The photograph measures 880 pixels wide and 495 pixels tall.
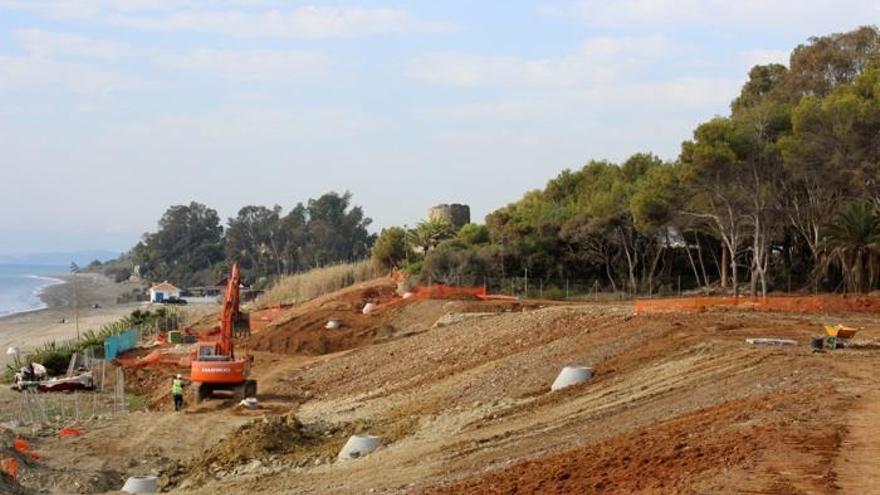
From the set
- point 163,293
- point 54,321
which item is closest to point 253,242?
point 163,293

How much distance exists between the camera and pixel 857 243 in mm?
46875

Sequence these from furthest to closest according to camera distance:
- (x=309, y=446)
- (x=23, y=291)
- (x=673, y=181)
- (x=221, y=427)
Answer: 1. (x=23, y=291)
2. (x=673, y=181)
3. (x=221, y=427)
4. (x=309, y=446)

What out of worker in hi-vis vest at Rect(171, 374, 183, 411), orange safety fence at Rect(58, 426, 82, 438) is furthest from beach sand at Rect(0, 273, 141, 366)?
orange safety fence at Rect(58, 426, 82, 438)

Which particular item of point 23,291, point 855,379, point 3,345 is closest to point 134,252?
point 23,291

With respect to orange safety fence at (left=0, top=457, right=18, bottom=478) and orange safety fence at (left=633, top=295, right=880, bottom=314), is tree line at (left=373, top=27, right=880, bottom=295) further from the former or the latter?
orange safety fence at (left=0, top=457, right=18, bottom=478)

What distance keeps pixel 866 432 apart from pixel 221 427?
1900cm

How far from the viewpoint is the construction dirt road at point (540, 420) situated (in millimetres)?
13828

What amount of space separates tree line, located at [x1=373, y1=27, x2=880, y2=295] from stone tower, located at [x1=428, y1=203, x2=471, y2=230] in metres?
6.89

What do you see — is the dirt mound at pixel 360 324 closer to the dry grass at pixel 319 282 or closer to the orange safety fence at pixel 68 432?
the orange safety fence at pixel 68 432

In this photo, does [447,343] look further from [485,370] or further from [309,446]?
[309,446]

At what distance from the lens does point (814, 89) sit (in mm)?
62344

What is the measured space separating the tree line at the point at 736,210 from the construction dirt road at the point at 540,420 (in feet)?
45.4

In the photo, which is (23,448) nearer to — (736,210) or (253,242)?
(736,210)

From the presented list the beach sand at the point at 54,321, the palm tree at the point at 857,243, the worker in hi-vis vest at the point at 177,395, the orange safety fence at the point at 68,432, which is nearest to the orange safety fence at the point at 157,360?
the worker in hi-vis vest at the point at 177,395
